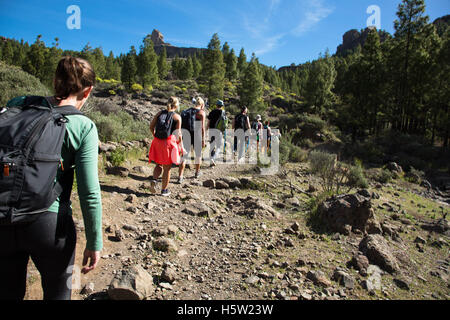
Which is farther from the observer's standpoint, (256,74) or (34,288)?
(256,74)

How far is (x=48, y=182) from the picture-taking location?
1.19 metres

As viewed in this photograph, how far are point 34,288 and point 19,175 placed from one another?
1.83 m

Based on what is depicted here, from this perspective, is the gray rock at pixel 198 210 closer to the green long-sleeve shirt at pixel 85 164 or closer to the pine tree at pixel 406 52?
the green long-sleeve shirt at pixel 85 164

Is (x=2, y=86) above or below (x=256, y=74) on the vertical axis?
below

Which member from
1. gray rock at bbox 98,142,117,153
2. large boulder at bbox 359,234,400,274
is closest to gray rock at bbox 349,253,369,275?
large boulder at bbox 359,234,400,274

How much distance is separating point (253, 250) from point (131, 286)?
5.33 ft

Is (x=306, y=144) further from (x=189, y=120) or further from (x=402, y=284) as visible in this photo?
(x=402, y=284)

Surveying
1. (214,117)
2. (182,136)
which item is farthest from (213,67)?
(182,136)

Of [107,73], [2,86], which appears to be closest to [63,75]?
[2,86]

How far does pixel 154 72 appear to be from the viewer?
42.1 metres

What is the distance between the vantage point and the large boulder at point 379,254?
3.11 m

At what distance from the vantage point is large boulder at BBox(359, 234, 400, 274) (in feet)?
10.2

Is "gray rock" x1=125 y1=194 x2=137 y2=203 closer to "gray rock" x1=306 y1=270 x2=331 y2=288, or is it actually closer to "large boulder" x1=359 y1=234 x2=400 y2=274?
"gray rock" x1=306 y1=270 x2=331 y2=288

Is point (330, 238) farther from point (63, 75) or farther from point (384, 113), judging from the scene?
point (384, 113)
